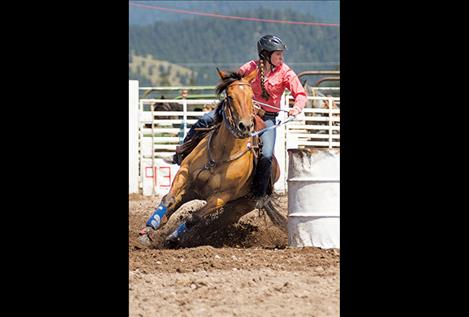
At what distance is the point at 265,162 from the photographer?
9.47 meters

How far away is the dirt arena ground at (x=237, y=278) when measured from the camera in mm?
6387

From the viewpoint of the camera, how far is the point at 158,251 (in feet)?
29.2

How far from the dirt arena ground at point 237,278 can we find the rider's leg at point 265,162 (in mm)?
433

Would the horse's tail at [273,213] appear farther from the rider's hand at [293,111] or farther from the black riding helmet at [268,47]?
the black riding helmet at [268,47]

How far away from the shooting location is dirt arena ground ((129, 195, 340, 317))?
639 cm

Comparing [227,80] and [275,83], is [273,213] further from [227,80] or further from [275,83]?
[227,80]

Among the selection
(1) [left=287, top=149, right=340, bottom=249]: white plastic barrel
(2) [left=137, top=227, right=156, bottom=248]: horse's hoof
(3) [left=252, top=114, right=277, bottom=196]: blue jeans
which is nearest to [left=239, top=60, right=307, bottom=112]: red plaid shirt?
(3) [left=252, top=114, right=277, bottom=196]: blue jeans

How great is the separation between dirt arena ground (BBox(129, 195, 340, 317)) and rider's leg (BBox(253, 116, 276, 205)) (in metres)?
0.43

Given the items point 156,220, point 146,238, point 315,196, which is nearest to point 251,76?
point 315,196

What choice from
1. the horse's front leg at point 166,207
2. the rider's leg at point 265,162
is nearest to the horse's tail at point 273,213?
the rider's leg at point 265,162
